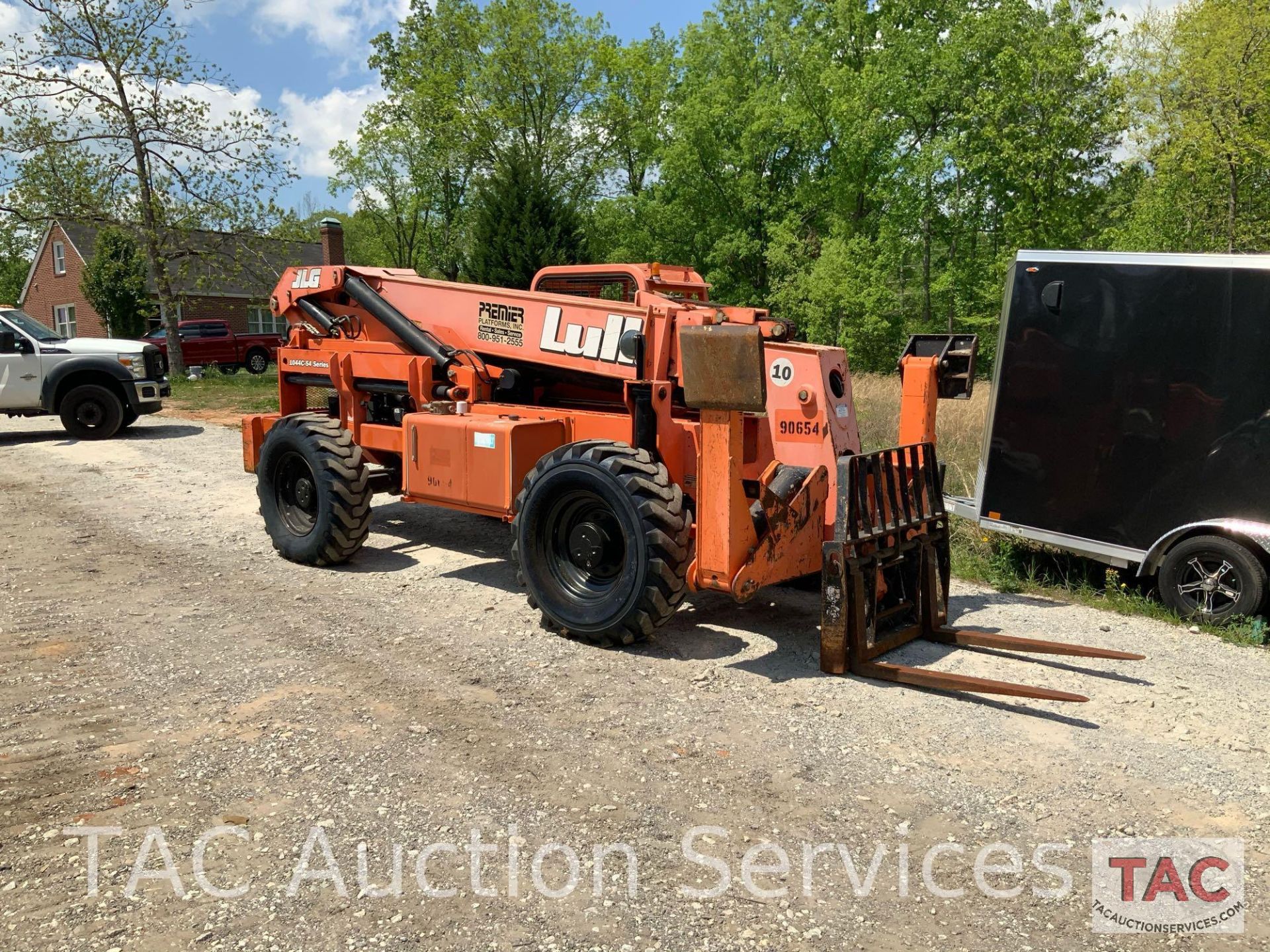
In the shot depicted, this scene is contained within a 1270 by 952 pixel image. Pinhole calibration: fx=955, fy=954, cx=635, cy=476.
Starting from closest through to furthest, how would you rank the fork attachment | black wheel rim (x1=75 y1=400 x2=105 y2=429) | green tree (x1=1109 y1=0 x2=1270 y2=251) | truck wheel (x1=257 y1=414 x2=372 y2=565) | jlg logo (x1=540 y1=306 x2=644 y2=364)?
the fork attachment < jlg logo (x1=540 y1=306 x2=644 y2=364) < truck wheel (x1=257 y1=414 x2=372 y2=565) < black wheel rim (x1=75 y1=400 x2=105 y2=429) < green tree (x1=1109 y1=0 x2=1270 y2=251)

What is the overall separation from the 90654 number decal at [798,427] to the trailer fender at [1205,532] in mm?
3212

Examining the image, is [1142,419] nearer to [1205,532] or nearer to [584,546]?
[1205,532]

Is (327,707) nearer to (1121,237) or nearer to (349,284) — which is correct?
(349,284)

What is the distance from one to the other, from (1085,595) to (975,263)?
88.0 ft

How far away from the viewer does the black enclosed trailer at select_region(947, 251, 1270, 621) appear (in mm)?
6816

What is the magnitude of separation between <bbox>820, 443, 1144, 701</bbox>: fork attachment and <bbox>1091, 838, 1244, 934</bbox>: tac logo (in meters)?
1.17

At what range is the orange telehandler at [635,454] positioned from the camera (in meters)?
5.47

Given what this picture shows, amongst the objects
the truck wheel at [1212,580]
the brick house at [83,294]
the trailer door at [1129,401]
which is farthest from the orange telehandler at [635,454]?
the brick house at [83,294]

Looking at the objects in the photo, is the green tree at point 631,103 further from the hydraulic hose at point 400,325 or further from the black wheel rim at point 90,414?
the hydraulic hose at point 400,325

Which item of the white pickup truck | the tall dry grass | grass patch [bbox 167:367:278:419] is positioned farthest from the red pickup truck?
the tall dry grass

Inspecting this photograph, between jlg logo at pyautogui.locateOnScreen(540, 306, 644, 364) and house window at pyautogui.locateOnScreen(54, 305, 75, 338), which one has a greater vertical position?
house window at pyautogui.locateOnScreen(54, 305, 75, 338)

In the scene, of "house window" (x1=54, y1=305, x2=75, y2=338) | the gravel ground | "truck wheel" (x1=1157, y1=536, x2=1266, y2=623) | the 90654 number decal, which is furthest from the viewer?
"house window" (x1=54, y1=305, x2=75, y2=338)

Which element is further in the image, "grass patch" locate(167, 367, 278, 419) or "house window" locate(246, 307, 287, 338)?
"house window" locate(246, 307, 287, 338)

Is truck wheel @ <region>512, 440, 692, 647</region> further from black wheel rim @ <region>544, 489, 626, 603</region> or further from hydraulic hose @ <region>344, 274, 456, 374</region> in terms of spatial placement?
hydraulic hose @ <region>344, 274, 456, 374</region>
